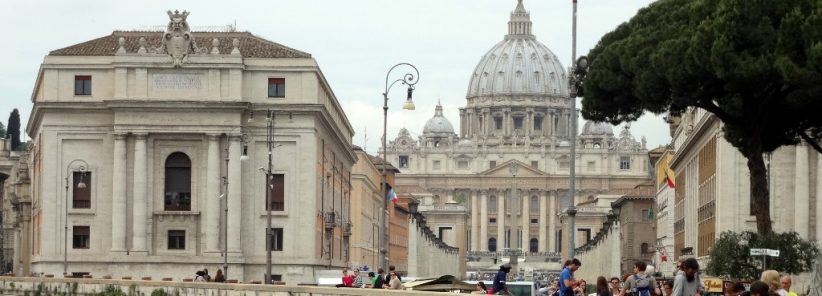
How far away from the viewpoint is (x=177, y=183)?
91.6 m

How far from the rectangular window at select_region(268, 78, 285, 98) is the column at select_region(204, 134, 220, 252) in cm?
327

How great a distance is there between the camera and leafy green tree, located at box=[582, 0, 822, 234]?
46.5m

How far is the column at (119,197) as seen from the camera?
90.4 meters

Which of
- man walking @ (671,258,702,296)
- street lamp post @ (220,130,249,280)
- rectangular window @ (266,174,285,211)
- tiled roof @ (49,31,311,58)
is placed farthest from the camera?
tiled roof @ (49,31,311,58)

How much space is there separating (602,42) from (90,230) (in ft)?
138

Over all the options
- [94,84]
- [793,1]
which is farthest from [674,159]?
[793,1]

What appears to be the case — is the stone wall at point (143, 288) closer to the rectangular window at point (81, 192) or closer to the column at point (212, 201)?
the column at point (212, 201)

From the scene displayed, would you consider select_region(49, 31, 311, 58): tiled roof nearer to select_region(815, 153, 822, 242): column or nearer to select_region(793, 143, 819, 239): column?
select_region(793, 143, 819, 239): column

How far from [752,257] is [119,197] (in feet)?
137

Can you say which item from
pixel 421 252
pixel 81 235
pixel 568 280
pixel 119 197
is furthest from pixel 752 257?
pixel 421 252

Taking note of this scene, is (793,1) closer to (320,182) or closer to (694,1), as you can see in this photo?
(694,1)

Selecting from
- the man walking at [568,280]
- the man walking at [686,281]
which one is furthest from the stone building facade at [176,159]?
the man walking at [686,281]

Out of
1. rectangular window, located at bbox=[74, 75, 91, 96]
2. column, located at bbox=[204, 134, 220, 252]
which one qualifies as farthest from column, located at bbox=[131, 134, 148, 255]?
rectangular window, located at bbox=[74, 75, 91, 96]

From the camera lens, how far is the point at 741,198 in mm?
77938
